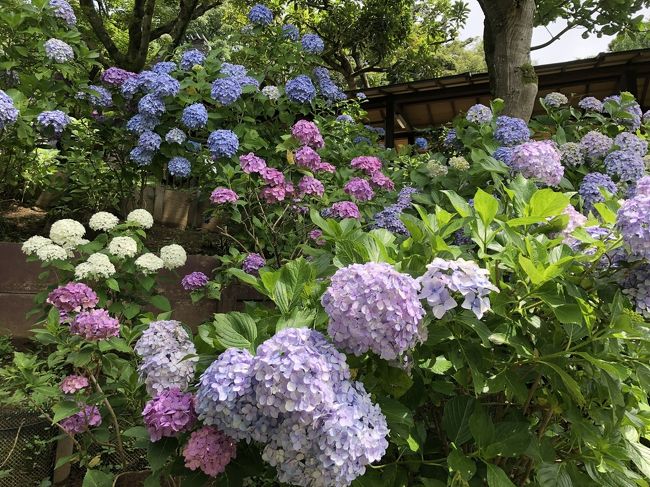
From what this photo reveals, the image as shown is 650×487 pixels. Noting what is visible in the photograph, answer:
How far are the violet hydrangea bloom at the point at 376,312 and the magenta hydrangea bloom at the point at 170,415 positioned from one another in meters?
0.39

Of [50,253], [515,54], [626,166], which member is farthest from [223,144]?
[626,166]

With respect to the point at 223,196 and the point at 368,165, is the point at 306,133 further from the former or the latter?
the point at 223,196

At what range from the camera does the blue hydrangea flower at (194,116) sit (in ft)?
10.2

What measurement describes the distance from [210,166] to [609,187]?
2.23m

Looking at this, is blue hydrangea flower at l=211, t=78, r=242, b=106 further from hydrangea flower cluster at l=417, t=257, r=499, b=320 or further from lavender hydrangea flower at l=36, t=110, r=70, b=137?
hydrangea flower cluster at l=417, t=257, r=499, b=320

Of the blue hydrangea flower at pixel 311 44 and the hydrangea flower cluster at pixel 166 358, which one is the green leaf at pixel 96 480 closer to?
the hydrangea flower cluster at pixel 166 358

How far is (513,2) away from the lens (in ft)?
10.3

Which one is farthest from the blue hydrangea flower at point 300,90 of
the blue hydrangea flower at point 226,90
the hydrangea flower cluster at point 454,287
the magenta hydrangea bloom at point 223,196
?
the hydrangea flower cluster at point 454,287

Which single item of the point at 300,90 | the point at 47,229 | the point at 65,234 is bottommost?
the point at 47,229

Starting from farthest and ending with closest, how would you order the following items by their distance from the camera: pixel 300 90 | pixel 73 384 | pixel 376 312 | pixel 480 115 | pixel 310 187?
pixel 300 90, pixel 480 115, pixel 310 187, pixel 73 384, pixel 376 312

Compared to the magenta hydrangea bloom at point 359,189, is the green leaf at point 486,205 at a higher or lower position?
higher

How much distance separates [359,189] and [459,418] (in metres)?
1.74

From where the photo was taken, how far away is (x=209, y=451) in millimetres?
1079

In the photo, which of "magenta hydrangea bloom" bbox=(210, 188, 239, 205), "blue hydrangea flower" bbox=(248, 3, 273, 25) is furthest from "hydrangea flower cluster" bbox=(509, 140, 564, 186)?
"blue hydrangea flower" bbox=(248, 3, 273, 25)
